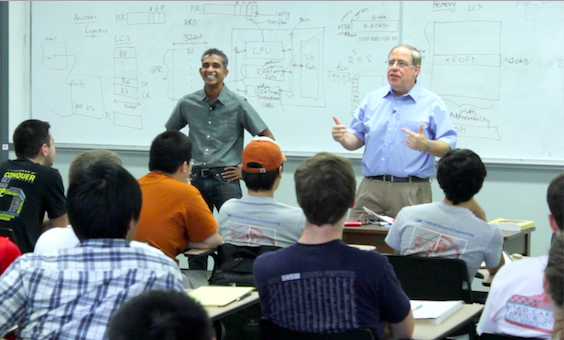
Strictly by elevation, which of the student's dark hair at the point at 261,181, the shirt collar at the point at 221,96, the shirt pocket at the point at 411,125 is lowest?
the student's dark hair at the point at 261,181

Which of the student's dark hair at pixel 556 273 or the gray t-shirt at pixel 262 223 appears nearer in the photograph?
the student's dark hair at pixel 556 273

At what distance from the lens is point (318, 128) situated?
17.4ft

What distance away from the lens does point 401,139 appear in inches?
168

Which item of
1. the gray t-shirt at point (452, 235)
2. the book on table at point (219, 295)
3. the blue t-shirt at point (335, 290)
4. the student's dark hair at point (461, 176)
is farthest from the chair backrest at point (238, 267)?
the blue t-shirt at point (335, 290)

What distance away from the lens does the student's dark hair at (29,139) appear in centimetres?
359

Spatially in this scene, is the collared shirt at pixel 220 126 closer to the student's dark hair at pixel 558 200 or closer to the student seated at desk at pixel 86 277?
the student's dark hair at pixel 558 200

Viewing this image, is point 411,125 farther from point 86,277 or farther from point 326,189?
point 86,277

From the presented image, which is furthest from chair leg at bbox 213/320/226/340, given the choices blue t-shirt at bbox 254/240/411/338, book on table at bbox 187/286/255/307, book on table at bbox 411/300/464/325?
book on table at bbox 411/300/464/325

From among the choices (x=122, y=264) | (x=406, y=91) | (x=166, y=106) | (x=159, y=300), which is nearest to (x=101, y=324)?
(x=122, y=264)

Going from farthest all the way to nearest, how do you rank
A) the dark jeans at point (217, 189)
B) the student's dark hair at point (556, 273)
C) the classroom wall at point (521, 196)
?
the classroom wall at point (521, 196) < the dark jeans at point (217, 189) < the student's dark hair at point (556, 273)

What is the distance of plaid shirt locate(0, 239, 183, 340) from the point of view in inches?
63.5

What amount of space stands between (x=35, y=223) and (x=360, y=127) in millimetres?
2146

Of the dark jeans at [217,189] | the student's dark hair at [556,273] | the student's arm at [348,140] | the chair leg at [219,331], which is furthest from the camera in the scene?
the dark jeans at [217,189]

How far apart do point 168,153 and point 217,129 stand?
4.83 ft
